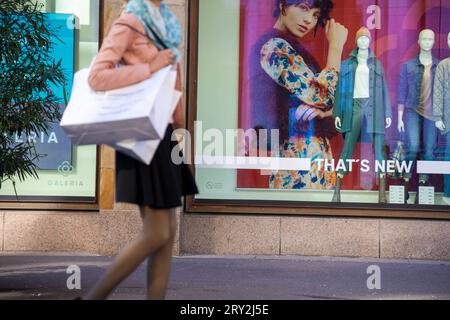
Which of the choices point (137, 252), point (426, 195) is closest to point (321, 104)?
point (426, 195)

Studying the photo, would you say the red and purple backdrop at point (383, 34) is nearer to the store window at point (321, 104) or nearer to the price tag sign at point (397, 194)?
the store window at point (321, 104)

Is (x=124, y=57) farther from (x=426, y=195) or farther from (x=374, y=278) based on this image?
(x=426, y=195)

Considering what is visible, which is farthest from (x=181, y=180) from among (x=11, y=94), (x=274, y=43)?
(x=274, y=43)

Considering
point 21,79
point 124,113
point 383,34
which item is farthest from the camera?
point 383,34

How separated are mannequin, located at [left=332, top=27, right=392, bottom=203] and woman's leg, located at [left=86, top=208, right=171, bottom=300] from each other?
514cm

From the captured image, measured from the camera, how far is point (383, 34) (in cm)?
918

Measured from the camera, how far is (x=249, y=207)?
29.7 ft

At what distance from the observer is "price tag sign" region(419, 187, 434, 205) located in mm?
9078

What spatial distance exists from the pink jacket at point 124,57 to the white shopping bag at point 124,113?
0.05 meters

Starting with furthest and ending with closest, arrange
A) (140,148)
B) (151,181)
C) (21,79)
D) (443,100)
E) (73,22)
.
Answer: (73,22)
(443,100)
(21,79)
(151,181)
(140,148)

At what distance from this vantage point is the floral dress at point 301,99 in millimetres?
9203

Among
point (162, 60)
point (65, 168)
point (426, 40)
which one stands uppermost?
point (426, 40)

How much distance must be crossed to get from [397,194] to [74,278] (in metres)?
3.95

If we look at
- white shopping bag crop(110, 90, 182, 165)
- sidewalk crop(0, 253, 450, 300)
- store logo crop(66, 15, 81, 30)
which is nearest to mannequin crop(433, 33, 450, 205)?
sidewalk crop(0, 253, 450, 300)
